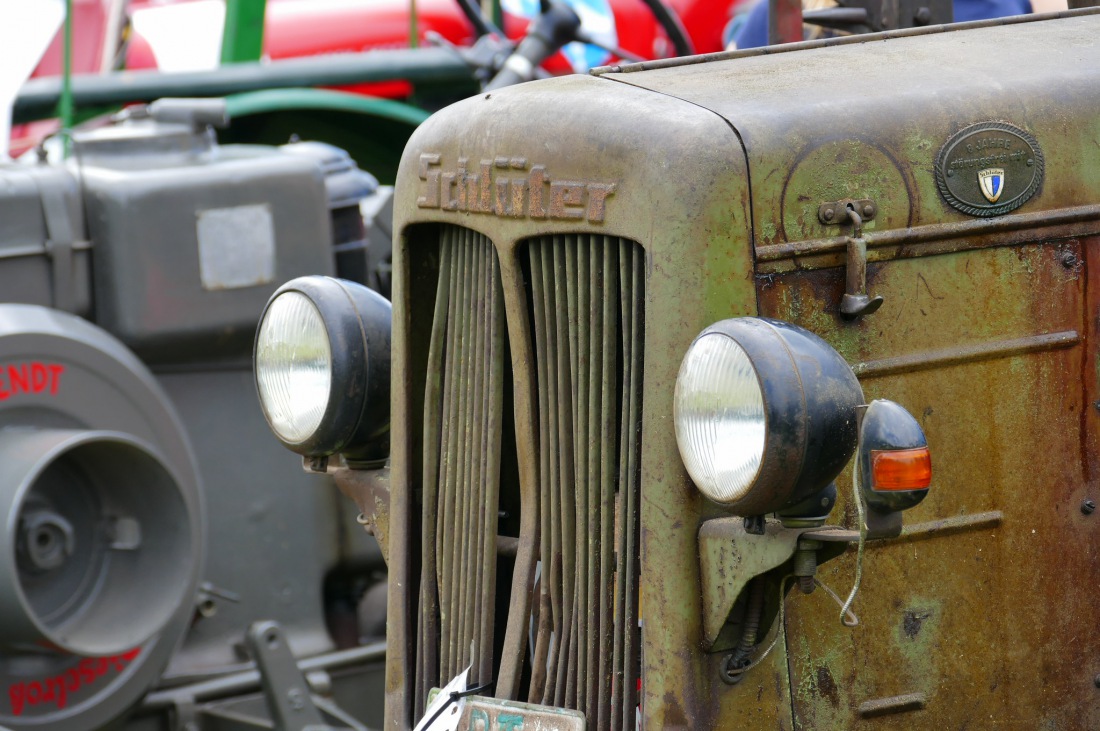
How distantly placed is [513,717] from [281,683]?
1619 mm

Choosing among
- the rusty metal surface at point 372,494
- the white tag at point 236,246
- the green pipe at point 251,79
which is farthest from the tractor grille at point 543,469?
the green pipe at point 251,79

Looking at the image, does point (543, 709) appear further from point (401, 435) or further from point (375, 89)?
point (375, 89)

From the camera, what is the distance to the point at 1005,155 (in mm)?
2025

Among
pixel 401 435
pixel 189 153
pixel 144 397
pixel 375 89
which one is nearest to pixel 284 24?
pixel 375 89

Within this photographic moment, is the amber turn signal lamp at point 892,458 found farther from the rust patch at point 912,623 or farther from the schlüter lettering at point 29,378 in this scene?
the schlüter lettering at point 29,378

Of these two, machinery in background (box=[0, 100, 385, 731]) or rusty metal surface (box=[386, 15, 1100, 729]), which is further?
machinery in background (box=[0, 100, 385, 731])

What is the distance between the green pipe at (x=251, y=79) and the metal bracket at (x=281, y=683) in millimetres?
2141

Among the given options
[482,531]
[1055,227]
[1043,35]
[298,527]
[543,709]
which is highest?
[1043,35]

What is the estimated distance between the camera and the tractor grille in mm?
2031

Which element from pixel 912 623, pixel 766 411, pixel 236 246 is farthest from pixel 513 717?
pixel 236 246

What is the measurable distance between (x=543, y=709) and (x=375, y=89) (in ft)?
14.9

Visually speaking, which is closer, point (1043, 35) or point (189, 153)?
point (1043, 35)

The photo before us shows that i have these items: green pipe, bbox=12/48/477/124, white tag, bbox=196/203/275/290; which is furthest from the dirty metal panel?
green pipe, bbox=12/48/477/124

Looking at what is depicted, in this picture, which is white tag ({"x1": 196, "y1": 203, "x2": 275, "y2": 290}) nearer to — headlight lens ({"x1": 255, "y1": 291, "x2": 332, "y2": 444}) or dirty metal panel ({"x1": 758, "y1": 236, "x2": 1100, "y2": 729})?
headlight lens ({"x1": 255, "y1": 291, "x2": 332, "y2": 444})
